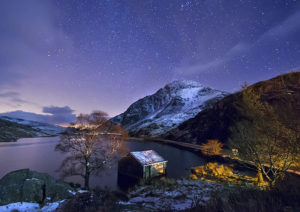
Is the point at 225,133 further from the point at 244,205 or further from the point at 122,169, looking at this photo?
the point at 244,205

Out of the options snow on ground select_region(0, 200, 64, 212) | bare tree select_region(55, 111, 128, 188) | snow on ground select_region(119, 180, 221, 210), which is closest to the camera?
snow on ground select_region(0, 200, 64, 212)

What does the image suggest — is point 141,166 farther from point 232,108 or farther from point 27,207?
point 232,108

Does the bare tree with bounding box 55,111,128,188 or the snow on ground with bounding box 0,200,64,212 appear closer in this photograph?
the snow on ground with bounding box 0,200,64,212

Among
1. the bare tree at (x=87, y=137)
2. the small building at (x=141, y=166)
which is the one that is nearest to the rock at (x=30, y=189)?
the bare tree at (x=87, y=137)

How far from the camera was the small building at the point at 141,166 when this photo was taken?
28442 millimetres

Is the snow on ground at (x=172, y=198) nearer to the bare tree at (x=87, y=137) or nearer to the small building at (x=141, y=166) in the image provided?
the bare tree at (x=87, y=137)

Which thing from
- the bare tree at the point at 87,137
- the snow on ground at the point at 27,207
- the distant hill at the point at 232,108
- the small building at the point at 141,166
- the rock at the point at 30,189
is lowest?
the small building at the point at 141,166

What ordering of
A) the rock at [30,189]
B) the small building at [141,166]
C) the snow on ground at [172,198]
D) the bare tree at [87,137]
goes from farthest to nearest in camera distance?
the small building at [141,166], the bare tree at [87,137], the rock at [30,189], the snow on ground at [172,198]

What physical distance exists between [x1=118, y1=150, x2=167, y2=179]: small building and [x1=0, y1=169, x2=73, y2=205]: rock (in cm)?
1745

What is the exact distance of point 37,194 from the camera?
1106 centimetres

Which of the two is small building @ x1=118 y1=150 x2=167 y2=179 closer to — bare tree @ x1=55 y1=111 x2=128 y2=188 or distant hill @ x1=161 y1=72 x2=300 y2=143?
bare tree @ x1=55 y1=111 x2=128 y2=188

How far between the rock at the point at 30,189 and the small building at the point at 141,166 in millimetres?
17448

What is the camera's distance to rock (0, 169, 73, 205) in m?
10.5

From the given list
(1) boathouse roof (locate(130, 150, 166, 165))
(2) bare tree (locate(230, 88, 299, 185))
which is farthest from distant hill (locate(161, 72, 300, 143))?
(2) bare tree (locate(230, 88, 299, 185))
